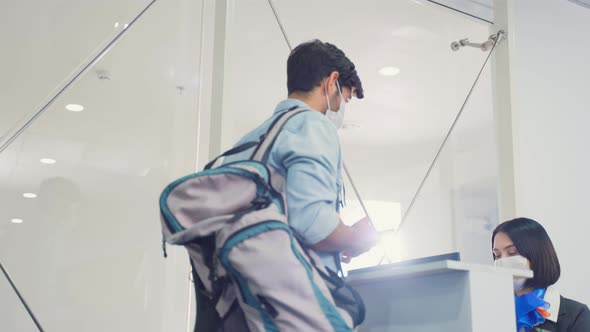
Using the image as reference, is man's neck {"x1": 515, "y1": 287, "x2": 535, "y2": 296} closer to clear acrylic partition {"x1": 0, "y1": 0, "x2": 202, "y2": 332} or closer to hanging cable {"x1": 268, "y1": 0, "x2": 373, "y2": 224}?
hanging cable {"x1": 268, "y1": 0, "x2": 373, "y2": 224}

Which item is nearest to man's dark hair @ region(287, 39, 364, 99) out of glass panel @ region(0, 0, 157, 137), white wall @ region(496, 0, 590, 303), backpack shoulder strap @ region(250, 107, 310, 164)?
backpack shoulder strap @ region(250, 107, 310, 164)

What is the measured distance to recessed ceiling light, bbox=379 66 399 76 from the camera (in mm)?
2736

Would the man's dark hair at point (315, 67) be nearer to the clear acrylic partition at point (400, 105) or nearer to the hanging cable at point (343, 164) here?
the clear acrylic partition at point (400, 105)

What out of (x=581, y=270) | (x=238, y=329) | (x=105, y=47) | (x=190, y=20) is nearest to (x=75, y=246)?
(x=105, y=47)

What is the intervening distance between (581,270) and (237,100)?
5.39 ft

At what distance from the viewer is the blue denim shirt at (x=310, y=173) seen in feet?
3.64

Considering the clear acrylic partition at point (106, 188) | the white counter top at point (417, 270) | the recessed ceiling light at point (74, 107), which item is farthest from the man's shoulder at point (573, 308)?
the recessed ceiling light at point (74, 107)

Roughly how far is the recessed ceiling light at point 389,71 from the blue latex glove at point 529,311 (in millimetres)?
1144

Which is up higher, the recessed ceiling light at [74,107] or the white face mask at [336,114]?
the recessed ceiling light at [74,107]

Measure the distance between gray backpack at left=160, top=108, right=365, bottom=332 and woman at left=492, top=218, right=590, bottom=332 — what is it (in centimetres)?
83

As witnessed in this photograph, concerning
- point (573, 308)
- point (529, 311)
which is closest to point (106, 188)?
point (529, 311)

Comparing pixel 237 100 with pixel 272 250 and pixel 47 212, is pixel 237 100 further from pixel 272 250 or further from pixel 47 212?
pixel 272 250

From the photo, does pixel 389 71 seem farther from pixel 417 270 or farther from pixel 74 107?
pixel 417 270

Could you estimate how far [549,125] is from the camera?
9.83 ft
